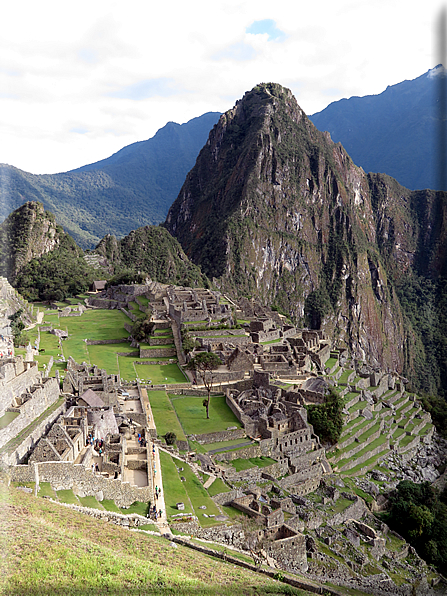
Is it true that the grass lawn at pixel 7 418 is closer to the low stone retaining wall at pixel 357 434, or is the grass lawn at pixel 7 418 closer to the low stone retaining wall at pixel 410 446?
the low stone retaining wall at pixel 357 434

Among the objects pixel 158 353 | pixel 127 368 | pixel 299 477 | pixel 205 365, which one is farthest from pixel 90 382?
pixel 158 353

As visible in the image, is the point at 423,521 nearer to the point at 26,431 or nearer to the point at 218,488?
the point at 218,488

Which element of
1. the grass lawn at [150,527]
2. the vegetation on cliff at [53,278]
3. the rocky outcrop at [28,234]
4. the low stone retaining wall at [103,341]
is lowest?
the grass lawn at [150,527]

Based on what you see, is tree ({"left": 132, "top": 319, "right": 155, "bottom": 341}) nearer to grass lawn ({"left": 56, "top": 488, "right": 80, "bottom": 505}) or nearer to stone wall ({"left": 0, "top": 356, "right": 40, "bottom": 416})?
stone wall ({"left": 0, "top": 356, "right": 40, "bottom": 416})

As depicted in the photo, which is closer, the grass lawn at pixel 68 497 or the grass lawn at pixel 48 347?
the grass lawn at pixel 68 497

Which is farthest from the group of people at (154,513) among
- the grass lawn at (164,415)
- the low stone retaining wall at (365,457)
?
the low stone retaining wall at (365,457)

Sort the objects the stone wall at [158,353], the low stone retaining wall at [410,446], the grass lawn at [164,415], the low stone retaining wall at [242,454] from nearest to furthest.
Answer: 1. the low stone retaining wall at [242,454]
2. the grass lawn at [164,415]
3. the low stone retaining wall at [410,446]
4. the stone wall at [158,353]
